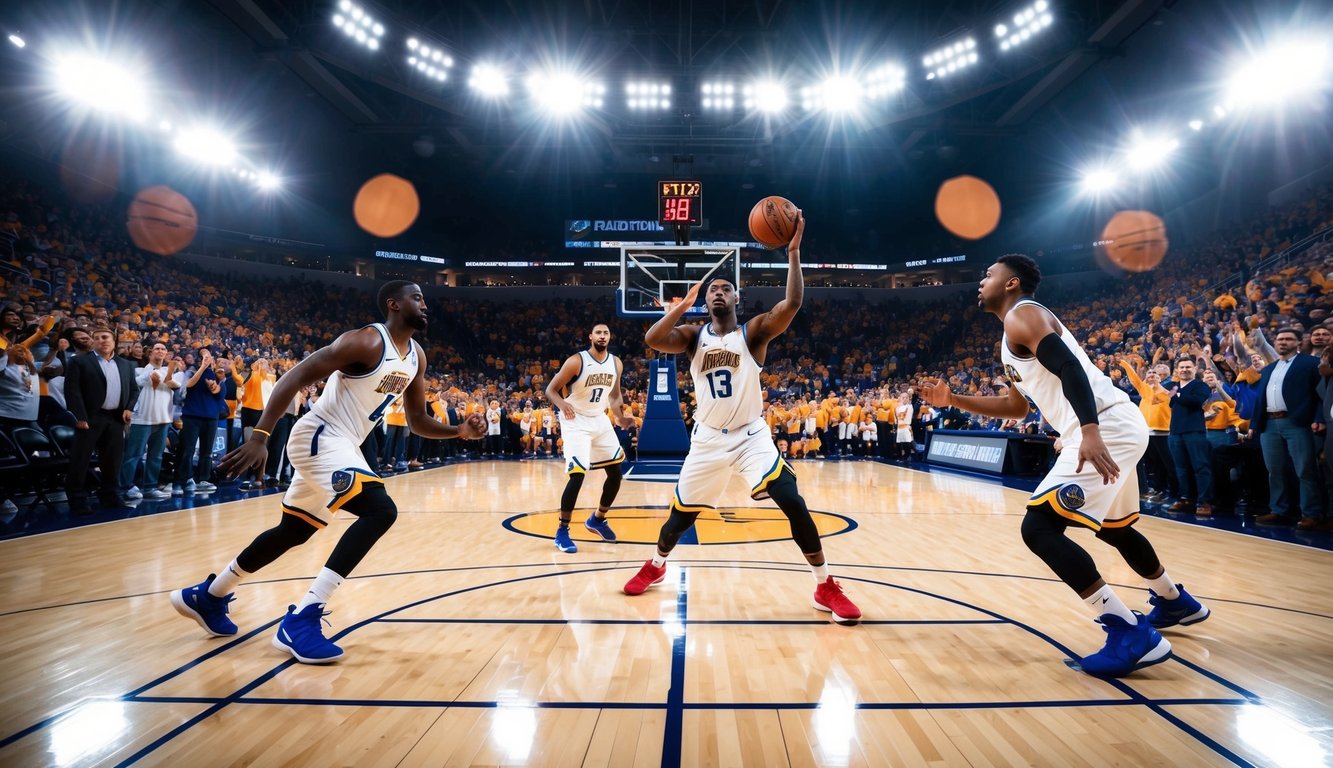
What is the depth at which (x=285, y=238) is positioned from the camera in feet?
88.5

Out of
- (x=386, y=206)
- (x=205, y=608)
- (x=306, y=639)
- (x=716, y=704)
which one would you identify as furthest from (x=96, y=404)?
(x=386, y=206)

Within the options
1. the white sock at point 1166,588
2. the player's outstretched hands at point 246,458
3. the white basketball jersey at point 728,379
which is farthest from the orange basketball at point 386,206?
the white sock at point 1166,588

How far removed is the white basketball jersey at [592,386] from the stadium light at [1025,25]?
1651 cm

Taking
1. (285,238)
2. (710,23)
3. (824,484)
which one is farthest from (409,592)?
(285,238)

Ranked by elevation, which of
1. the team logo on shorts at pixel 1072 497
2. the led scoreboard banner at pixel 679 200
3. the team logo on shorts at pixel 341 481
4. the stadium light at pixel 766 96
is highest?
the stadium light at pixel 766 96

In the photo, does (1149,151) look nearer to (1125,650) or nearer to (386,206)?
(1125,650)

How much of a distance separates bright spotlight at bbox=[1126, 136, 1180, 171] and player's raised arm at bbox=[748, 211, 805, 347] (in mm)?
23355

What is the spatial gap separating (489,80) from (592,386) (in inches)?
655

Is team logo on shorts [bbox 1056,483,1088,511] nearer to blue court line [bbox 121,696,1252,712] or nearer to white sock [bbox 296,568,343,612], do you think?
blue court line [bbox 121,696,1252,712]

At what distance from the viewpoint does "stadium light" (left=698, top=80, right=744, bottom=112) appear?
20.5m

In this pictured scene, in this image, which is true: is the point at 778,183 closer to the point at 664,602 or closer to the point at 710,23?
the point at 710,23

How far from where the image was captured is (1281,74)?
16.2 meters

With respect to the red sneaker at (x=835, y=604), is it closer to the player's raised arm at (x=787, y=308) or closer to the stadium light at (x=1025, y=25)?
the player's raised arm at (x=787, y=308)

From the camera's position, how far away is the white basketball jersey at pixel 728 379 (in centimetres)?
434
